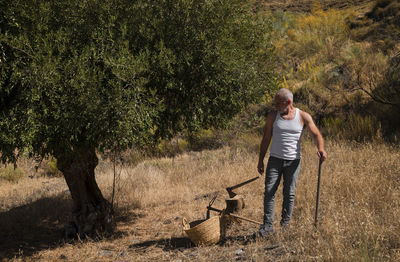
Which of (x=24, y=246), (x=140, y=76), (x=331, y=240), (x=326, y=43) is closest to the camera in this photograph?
(x=331, y=240)

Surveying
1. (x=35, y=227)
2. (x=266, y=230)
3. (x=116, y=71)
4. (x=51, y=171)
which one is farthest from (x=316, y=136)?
(x=51, y=171)

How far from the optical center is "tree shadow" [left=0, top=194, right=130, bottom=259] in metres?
8.09

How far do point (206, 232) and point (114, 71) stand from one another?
2.89 meters

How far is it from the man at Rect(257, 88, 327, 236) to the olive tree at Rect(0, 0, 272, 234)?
1.21 metres

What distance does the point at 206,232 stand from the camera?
20.1ft

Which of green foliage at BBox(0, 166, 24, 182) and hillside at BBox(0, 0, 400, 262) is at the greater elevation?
hillside at BBox(0, 0, 400, 262)

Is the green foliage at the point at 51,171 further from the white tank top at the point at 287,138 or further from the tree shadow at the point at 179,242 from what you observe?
the white tank top at the point at 287,138

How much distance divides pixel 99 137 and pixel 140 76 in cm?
118

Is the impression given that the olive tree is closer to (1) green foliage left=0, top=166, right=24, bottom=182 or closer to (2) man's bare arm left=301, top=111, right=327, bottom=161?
(2) man's bare arm left=301, top=111, right=327, bottom=161

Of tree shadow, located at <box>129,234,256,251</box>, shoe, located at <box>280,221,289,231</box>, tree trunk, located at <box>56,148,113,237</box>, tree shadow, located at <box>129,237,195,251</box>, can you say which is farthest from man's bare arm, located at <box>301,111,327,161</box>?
tree trunk, located at <box>56,148,113,237</box>

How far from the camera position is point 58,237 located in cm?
874

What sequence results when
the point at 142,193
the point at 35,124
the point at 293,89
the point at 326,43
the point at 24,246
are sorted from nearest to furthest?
the point at 35,124, the point at 24,246, the point at 142,193, the point at 293,89, the point at 326,43

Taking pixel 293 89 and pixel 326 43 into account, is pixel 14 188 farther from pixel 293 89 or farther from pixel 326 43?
pixel 326 43

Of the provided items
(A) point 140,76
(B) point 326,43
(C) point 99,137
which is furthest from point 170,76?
(B) point 326,43
